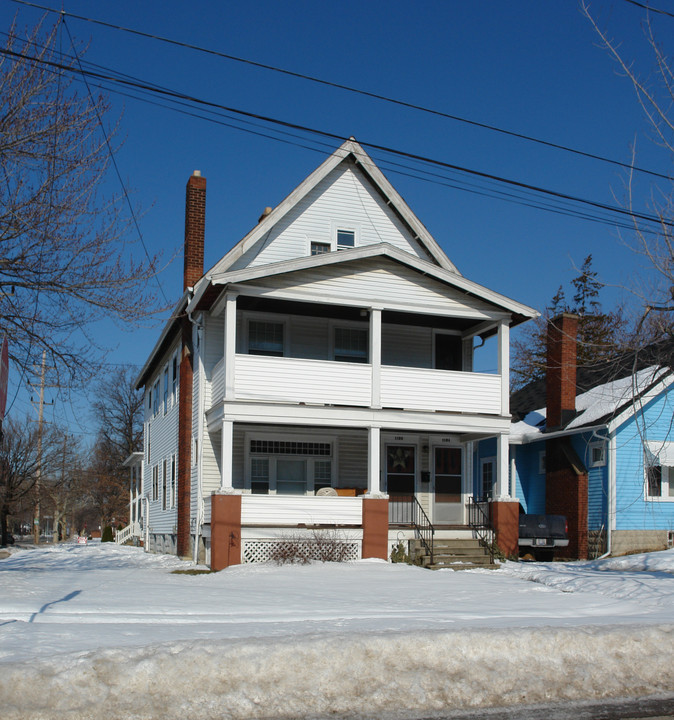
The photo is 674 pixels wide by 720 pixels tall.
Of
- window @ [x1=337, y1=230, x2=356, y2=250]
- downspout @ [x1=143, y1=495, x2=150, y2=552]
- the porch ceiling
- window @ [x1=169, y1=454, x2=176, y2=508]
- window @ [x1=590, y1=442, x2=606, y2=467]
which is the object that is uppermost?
window @ [x1=337, y1=230, x2=356, y2=250]

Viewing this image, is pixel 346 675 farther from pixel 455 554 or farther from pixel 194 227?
pixel 194 227

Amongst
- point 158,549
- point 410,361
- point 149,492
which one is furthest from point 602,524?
point 149,492

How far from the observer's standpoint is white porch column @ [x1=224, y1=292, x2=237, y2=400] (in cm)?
1805

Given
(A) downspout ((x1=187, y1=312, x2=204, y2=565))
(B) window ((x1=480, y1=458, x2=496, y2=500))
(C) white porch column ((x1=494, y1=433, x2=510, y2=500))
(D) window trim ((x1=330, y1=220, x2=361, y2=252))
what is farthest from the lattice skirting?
(B) window ((x1=480, y1=458, x2=496, y2=500))

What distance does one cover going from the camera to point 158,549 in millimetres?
26938

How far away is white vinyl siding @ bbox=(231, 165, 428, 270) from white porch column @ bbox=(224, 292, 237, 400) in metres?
2.80

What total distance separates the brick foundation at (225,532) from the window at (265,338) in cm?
443

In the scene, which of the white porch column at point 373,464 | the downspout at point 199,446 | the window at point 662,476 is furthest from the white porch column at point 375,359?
the window at point 662,476

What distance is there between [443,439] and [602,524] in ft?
16.4

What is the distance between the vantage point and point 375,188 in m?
22.4

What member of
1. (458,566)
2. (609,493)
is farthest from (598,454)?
(458,566)

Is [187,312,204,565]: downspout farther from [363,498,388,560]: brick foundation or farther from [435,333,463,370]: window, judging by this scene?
[435,333,463,370]: window

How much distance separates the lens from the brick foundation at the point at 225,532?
57.3ft

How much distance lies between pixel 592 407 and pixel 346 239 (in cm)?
891
